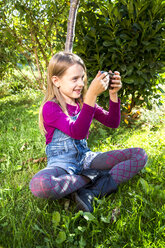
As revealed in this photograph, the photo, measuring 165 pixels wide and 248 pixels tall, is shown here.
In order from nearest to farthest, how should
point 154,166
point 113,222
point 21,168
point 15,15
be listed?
point 113,222, point 154,166, point 21,168, point 15,15

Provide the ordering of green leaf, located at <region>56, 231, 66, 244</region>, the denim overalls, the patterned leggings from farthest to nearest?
the denim overalls → the patterned leggings → green leaf, located at <region>56, 231, 66, 244</region>

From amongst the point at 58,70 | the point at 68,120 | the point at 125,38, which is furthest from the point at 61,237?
the point at 125,38

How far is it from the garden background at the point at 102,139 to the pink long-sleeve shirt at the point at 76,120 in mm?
507

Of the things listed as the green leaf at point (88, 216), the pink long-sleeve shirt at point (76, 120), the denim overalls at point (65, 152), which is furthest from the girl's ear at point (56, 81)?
the green leaf at point (88, 216)

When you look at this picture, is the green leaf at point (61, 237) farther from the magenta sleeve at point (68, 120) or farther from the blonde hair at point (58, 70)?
the blonde hair at point (58, 70)

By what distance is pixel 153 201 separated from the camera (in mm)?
1519

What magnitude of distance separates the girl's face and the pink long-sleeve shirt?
0.14 metres

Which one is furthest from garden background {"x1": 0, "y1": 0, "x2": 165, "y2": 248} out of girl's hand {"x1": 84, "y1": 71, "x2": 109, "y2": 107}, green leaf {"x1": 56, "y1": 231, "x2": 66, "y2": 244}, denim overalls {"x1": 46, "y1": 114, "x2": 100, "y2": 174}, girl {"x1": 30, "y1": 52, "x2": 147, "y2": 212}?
girl's hand {"x1": 84, "y1": 71, "x2": 109, "y2": 107}

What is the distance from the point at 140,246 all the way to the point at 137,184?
58cm

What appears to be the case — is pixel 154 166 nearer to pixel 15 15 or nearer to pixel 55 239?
pixel 55 239

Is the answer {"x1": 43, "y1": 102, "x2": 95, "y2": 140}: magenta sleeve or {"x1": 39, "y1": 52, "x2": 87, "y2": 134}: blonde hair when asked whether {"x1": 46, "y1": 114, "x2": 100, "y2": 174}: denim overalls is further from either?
{"x1": 39, "y1": 52, "x2": 87, "y2": 134}: blonde hair

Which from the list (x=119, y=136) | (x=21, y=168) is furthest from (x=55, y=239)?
(x=119, y=136)

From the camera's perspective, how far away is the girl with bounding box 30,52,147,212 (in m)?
1.48

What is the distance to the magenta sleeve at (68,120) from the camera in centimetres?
150
